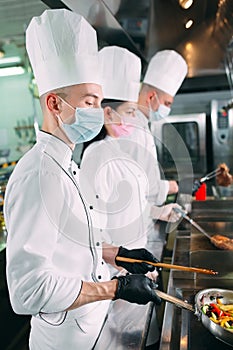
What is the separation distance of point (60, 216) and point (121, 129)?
73cm

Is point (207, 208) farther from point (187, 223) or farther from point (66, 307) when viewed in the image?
point (66, 307)

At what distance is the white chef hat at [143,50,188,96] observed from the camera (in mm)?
1963

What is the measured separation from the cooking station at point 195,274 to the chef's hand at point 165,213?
5 centimetres

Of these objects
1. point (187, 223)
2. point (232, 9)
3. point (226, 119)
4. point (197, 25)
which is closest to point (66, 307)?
point (187, 223)

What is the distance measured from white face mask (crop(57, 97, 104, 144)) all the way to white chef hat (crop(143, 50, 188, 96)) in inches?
43.8

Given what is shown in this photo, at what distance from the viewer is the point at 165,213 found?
1730 millimetres

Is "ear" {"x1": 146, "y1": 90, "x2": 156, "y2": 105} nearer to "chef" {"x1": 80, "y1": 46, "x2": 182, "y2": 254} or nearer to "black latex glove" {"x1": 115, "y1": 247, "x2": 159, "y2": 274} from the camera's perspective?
"chef" {"x1": 80, "y1": 46, "x2": 182, "y2": 254}

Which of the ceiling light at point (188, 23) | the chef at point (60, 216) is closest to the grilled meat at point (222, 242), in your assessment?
the chef at point (60, 216)

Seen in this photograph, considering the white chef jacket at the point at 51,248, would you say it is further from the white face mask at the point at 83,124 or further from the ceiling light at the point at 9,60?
the ceiling light at the point at 9,60

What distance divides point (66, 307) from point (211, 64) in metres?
2.48

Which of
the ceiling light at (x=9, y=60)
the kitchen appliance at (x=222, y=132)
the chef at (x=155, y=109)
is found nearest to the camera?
the chef at (x=155, y=109)

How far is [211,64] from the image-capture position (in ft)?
9.04

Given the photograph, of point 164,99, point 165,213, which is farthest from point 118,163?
point 164,99

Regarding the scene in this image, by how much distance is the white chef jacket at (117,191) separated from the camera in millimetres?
1219
